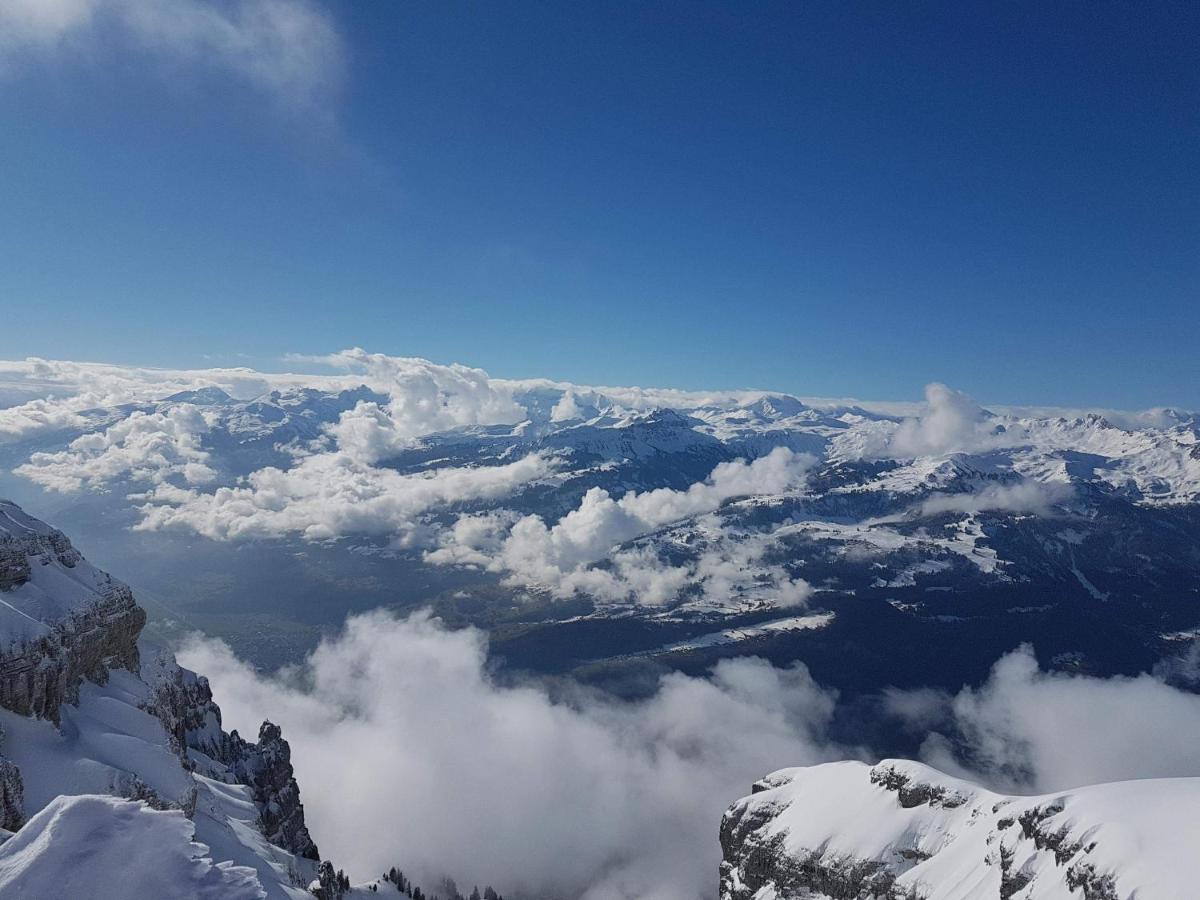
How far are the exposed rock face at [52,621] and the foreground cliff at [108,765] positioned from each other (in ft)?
0.64

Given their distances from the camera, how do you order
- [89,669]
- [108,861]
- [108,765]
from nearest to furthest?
[108,861] < [108,765] < [89,669]

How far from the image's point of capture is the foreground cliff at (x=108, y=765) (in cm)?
2248

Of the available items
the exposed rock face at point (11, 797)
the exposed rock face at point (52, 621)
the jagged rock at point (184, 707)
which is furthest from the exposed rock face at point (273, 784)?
the exposed rock face at point (11, 797)

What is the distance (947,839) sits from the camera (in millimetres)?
110750

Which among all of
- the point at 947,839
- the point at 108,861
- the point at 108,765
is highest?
the point at 108,861

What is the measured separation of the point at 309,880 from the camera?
82.8 meters

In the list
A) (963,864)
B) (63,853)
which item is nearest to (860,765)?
(963,864)

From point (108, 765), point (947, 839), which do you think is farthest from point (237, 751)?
point (947, 839)

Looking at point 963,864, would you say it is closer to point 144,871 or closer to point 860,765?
point 860,765

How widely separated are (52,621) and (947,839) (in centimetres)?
14701

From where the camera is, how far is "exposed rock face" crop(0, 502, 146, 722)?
61.2 metres

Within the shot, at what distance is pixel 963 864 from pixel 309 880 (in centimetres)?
10584

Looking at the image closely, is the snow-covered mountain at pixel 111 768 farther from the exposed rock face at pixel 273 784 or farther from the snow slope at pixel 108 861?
the exposed rock face at pixel 273 784

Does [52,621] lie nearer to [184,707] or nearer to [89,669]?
[89,669]
